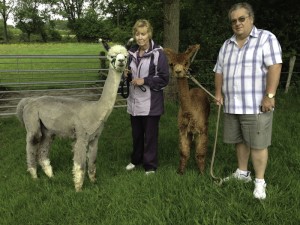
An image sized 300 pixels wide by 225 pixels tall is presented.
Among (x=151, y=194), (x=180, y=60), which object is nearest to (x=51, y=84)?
(x=180, y=60)

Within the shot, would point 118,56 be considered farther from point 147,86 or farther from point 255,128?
point 255,128

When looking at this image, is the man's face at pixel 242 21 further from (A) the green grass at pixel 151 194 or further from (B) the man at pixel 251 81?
(A) the green grass at pixel 151 194

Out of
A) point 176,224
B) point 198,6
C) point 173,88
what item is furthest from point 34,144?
point 198,6

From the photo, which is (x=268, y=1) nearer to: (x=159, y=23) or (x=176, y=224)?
(x=159, y=23)

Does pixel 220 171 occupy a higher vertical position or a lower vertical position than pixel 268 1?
lower

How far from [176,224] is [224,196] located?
652mm

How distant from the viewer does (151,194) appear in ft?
12.0

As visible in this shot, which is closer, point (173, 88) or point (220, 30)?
point (173, 88)

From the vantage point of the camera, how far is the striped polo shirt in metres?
3.31

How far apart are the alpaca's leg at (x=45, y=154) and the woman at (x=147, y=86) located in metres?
1.17

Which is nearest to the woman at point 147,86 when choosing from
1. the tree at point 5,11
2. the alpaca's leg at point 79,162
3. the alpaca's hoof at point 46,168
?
the alpaca's leg at point 79,162

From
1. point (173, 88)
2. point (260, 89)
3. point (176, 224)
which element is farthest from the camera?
point (173, 88)

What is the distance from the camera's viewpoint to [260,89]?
135 inches

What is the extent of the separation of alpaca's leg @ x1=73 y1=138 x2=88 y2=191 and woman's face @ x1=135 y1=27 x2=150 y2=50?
53.7 inches
